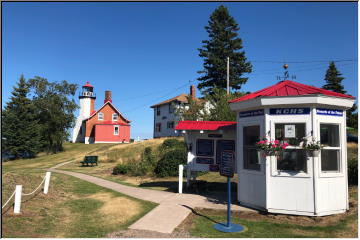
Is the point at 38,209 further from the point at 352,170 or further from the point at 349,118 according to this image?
the point at 349,118

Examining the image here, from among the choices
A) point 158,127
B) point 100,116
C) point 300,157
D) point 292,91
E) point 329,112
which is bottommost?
point 300,157

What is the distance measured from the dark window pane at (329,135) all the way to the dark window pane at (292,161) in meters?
0.80

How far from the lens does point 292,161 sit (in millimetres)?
8844

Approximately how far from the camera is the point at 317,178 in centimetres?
838

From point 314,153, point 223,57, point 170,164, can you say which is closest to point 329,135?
point 314,153

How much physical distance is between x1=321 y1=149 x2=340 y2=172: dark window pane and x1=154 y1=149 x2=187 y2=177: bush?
1017cm

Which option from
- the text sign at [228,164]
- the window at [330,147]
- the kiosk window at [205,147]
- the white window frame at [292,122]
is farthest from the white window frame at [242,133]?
the kiosk window at [205,147]

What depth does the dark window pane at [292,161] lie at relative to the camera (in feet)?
28.5

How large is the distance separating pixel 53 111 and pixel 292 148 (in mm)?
43248

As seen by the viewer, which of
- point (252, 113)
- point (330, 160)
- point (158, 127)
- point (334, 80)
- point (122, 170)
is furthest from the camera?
point (158, 127)

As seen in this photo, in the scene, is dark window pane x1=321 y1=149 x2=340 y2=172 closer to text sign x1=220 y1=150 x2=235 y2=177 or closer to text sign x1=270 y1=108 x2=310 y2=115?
text sign x1=270 y1=108 x2=310 y2=115

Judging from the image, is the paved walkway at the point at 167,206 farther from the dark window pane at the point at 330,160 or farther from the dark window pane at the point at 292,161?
the dark window pane at the point at 330,160

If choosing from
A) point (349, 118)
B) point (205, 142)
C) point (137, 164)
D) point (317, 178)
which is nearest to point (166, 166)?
point (137, 164)

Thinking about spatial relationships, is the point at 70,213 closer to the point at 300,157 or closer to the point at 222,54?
the point at 300,157
